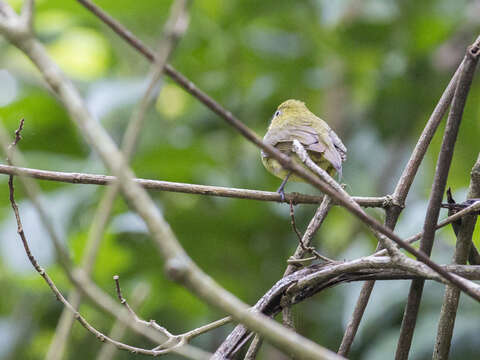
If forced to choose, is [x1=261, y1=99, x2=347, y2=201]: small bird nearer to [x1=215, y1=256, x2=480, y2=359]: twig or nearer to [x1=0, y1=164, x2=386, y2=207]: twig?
[x1=0, y1=164, x2=386, y2=207]: twig

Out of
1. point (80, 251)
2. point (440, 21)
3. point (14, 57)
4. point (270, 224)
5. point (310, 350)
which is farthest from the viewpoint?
point (14, 57)

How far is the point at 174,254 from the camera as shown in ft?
2.07

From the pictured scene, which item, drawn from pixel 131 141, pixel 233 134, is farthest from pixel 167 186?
pixel 233 134

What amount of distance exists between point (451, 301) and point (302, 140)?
123cm

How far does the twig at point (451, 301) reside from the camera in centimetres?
114

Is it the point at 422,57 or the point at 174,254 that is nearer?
the point at 174,254

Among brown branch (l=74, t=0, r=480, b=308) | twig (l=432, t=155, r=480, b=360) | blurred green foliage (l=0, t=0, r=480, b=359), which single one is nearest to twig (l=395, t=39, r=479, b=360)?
twig (l=432, t=155, r=480, b=360)

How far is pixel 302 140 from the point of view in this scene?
7.65 ft

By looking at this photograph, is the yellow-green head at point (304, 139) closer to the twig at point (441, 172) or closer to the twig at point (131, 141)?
the twig at point (441, 172)

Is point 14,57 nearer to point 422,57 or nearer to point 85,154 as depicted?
point 85,154

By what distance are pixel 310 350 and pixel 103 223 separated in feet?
0.75

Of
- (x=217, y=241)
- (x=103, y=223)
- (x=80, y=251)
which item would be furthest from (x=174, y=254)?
(x=217, y=241)

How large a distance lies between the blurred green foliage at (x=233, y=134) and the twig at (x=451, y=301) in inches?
55.8

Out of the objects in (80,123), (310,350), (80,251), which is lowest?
(310,350)
